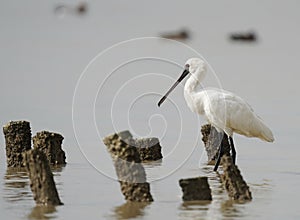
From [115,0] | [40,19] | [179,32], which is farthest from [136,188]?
[115,0]

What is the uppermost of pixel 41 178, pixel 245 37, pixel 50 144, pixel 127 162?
pixel 245 37

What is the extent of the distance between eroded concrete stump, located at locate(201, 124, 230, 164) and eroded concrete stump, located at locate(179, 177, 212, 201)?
366 cm

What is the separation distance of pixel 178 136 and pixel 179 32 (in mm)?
19435

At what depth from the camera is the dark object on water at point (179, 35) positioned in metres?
35.6

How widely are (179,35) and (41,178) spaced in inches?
961

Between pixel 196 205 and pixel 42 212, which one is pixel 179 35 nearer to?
pixel 196 205

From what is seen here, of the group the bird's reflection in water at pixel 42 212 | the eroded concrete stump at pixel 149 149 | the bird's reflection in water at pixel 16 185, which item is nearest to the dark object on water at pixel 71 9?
the eroded concrete stump at pixel 149 149

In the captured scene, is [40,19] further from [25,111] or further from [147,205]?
[147,205]

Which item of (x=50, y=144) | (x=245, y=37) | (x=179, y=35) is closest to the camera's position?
(x=50, y=144)

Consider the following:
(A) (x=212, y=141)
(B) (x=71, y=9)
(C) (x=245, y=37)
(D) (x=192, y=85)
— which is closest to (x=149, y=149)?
(A) (x=212, y=141)

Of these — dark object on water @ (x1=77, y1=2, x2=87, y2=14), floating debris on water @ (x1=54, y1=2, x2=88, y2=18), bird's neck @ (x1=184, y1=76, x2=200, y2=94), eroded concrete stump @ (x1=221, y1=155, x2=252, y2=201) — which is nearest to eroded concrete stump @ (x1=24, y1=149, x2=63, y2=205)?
eroded concrete stump @ (x1=221, y1=155, x2=252, y2=201)

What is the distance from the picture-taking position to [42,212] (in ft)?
39.8

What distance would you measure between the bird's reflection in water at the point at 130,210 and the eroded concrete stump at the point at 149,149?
327 centimetres

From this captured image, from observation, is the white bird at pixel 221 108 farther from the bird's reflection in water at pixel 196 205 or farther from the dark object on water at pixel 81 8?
the dark object on water at pixel 81 8
